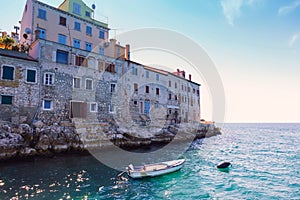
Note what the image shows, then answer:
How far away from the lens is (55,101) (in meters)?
24.6

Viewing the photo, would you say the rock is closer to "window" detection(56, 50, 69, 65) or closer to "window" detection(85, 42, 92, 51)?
"window" detection(56, 50, 69, 65)

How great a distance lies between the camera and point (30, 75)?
22.8 meters

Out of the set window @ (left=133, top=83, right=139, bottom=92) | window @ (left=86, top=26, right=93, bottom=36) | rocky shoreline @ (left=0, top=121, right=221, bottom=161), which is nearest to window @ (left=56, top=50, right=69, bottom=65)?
window @ (left=86, top=26, right=93, bottom=36)

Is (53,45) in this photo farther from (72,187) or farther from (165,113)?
(165,113)

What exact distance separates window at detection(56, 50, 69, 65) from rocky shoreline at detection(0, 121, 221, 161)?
7.96 m

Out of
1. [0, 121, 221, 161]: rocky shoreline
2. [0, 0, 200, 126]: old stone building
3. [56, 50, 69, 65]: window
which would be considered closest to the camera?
[0, 121, 221, 161]: rocky shoreline

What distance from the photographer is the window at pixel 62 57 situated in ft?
82.1

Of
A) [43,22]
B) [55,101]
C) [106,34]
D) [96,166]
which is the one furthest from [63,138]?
[106,34]

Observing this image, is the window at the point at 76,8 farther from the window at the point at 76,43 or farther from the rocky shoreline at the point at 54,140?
the rocky shoreline at the point at 54,140

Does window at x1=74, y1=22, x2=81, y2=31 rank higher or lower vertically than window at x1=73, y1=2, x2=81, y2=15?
lower

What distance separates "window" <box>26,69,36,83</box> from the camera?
22.6 metres

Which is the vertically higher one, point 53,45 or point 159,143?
→ point 53,45

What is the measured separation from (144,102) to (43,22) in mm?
19670

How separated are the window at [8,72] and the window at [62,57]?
A: 500 centimetres
